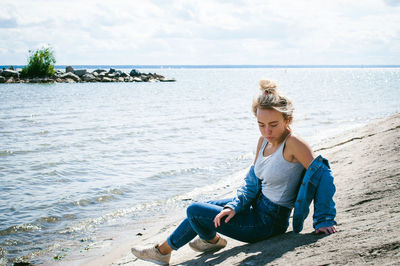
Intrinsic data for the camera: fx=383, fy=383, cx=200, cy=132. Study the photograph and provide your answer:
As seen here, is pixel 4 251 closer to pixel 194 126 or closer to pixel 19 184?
pixel 19 184

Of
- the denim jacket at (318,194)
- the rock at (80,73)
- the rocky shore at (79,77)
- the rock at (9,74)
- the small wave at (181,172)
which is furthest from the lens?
the rock at (80,73)

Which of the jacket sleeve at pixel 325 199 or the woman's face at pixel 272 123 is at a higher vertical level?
the woman's face at pixel 272 123

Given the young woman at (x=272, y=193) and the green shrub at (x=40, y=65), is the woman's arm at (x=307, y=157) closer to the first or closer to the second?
Result: the young woman at (x=272, y=193)

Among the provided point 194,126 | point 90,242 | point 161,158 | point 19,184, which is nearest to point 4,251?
point 90,242

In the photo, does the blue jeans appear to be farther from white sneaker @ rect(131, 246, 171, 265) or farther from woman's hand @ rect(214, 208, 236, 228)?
white sneaker @ rect(131, 246, 171, 265)

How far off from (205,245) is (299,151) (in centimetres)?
153

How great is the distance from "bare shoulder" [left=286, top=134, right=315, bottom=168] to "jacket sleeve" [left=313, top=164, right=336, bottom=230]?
0.14 m

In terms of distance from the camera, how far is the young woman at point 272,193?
328 cm

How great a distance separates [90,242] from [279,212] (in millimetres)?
3867

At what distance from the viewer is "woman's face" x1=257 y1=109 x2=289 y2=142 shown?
11.1ft

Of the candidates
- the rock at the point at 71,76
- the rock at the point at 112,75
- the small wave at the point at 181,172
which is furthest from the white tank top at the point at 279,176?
the rock at the point at 112,75

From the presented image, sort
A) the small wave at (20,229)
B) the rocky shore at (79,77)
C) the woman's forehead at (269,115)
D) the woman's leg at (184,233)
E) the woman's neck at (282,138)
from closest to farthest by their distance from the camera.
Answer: the woman's forehead at (269,115)
the woman's neck at (282,138)
the woman's leg at (184,233)
the small wave at (20,229)
the rocky shore at (79,77)

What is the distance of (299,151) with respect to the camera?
3307 millimetres

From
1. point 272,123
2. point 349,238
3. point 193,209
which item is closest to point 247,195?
point 193,209
